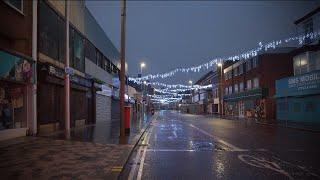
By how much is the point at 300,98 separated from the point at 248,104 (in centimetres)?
2414

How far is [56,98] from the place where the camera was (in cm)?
2394

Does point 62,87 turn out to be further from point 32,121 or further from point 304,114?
point 304,114

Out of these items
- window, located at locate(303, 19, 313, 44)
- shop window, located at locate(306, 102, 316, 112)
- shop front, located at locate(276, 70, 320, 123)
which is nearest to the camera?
shop front, located at locate(276, 70, 320, 123)

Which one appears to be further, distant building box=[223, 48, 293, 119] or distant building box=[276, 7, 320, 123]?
distant building box=[223, 48, 293, 119]

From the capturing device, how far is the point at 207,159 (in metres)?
12.8

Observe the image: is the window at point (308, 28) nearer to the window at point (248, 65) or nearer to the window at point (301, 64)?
the window at point (301, 64)

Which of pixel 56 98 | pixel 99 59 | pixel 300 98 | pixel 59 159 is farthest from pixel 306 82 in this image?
pixel 59 159

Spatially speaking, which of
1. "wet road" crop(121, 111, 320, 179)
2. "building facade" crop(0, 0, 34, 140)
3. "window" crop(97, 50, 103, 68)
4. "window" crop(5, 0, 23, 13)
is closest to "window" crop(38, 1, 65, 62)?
"building facade" crop(0, 0, 34, 140)

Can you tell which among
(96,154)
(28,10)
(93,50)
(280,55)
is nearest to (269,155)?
(96,154)

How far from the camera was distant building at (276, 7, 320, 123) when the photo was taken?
38375 millimetres

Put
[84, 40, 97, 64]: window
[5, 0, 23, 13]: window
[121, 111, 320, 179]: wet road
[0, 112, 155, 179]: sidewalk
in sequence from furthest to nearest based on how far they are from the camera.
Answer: [84, 40, 97, 64]: window, [5, 0, 23, 13]: window, [121, 111, 320, 179]: wet road, [0, 112, 155, 179]: sidewalk

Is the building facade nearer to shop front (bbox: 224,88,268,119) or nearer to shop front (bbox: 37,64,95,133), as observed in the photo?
shop front (bbox: 37,64,95,133)

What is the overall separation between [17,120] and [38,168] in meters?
9.25

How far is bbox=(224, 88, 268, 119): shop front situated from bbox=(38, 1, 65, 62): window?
36603 millimetres
